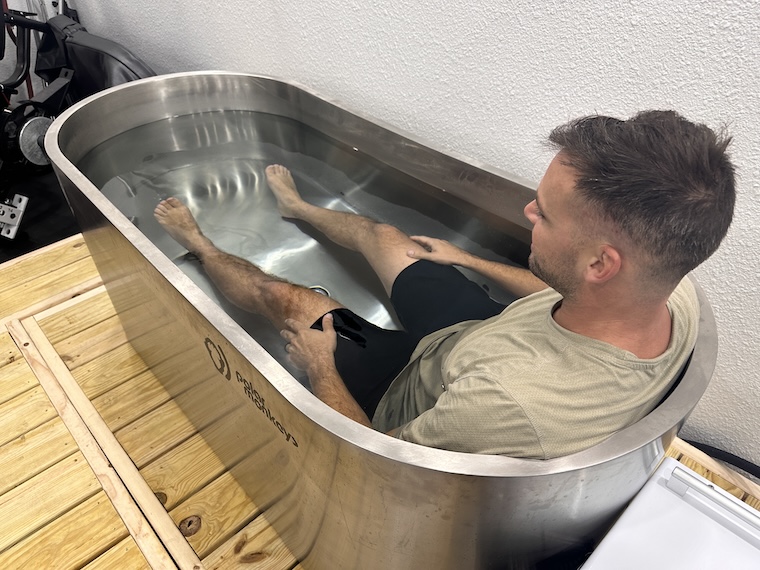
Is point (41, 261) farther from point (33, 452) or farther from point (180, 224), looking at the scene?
point (33, 452)

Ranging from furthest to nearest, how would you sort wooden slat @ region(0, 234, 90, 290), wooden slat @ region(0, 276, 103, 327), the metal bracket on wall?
the metal bracket on wall, wooden slat @ region(0, 234, 90, 290), wooden slat @ region(0, 276, 103, 327)

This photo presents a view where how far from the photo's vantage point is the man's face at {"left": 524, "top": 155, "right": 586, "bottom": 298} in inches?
24.3

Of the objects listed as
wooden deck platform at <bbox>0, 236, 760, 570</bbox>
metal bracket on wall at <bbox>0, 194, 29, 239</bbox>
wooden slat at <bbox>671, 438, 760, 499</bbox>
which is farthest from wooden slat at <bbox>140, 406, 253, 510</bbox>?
metal bracket on wall at <bbox>0, 194, 29, 239</bbox>

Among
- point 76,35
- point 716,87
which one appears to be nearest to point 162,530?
point 716,87

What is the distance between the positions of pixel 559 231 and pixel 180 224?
112 centimetres

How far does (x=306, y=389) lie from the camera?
2.21 feet

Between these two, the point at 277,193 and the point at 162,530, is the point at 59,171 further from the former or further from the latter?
the point at 162,530

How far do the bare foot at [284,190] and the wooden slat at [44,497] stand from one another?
82 cm

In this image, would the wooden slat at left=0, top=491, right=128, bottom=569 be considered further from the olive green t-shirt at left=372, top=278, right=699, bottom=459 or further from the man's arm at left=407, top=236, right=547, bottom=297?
the man's arm at left=407, top=236, right=547, bottom=297

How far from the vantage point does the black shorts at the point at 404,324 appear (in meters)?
1.02

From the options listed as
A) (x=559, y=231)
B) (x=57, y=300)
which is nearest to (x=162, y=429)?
(x=57, y=300)

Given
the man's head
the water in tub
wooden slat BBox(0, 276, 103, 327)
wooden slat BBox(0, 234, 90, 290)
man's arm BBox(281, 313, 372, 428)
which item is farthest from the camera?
wooden slat BBox(0, 234, 90, 290)

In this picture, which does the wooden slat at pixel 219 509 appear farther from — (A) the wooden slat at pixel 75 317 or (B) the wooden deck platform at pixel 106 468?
(A) the wooden slat at pixel 75 317

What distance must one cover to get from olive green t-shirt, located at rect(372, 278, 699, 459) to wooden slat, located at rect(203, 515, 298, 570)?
0.47 metres
